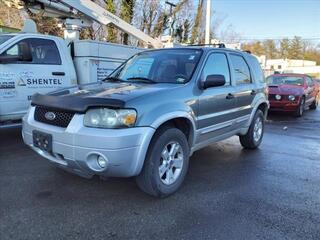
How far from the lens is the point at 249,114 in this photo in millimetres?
5801

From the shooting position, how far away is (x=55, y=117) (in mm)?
3570

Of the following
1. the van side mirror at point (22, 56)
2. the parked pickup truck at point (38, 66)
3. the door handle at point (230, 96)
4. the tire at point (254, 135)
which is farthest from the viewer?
the tire at point (254, 135)

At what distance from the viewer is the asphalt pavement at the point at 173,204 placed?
312cm

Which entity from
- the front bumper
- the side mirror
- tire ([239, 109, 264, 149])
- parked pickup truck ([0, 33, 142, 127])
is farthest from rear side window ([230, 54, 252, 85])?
parked pickup truck ([0, 33, 142, 127])

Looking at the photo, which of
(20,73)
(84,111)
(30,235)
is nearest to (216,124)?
(84,111)

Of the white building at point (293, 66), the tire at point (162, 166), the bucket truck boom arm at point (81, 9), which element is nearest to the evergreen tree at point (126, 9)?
the bucket truck boom arm at point (81, 9)

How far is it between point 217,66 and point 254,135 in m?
2.04

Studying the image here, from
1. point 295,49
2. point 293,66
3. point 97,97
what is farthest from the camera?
point 295,49

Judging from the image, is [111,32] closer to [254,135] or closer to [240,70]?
[254,135]

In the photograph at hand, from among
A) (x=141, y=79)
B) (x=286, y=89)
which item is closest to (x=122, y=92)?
(x=141, y=79)

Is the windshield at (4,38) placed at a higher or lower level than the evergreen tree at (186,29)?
lower

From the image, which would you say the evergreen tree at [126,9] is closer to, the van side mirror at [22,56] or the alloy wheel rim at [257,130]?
the van side mirror at [22,56]

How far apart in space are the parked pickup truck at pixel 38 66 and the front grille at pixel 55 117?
233 centimetres

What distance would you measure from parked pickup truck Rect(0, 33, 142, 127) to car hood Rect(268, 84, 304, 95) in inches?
268
